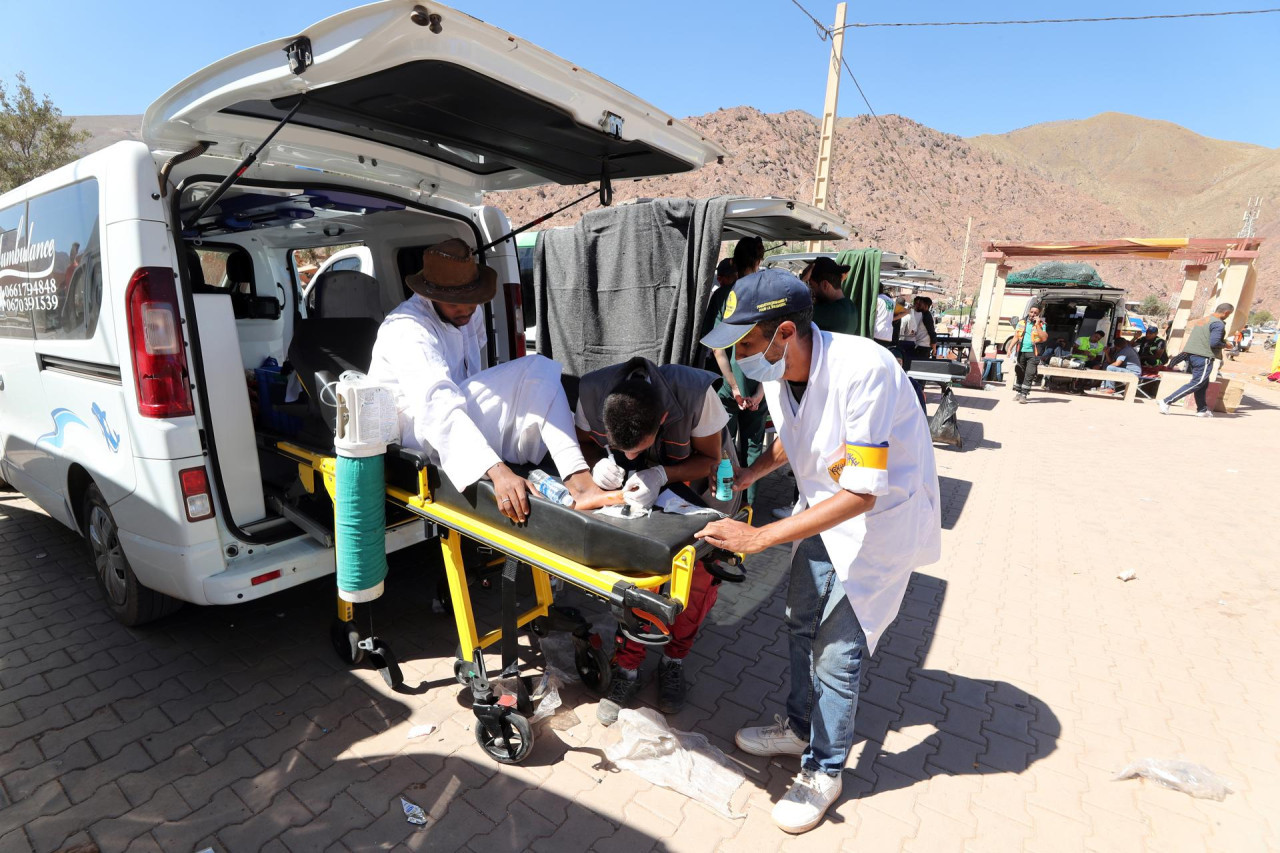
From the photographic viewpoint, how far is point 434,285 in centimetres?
283

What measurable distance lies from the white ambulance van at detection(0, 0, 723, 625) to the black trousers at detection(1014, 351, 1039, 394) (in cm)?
1141

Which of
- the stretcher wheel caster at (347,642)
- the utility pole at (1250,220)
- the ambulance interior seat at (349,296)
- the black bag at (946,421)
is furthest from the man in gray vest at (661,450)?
the utility pole at (1250,220)

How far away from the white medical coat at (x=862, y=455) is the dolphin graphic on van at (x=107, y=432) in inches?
102

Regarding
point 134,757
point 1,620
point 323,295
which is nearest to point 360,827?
point 134,757

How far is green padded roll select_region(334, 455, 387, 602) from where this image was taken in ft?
7.43

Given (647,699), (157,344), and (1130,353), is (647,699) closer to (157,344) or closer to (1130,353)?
(157,344)

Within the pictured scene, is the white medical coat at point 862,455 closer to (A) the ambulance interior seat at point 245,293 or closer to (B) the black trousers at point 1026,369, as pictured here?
(A) the ambulance interior seat at point 245,293

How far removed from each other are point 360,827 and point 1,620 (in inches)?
101

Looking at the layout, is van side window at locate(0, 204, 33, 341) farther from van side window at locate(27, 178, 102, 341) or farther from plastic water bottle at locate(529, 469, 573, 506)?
plastic water bottle at locate(529, 469, 573, 506)

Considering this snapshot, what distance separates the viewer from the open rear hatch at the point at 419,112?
1.70 metres

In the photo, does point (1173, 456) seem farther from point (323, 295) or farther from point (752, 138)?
point (752, 138)

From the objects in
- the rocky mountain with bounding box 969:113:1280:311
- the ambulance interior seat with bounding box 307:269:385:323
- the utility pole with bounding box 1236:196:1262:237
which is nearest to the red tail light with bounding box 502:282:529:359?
the ambulance interior seat with bounding box 307:269:385:323

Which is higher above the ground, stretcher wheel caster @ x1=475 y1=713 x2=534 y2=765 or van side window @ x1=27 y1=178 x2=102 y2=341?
van side window @ x1=27 y1=178 x2=102 y2=341

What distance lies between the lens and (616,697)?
2664 millimetres
